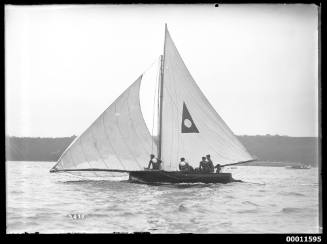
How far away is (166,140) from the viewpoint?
1277cm

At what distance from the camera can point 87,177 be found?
12.9m

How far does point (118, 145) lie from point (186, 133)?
1.61 m

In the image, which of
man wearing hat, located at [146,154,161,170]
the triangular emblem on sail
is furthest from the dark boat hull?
the triangular emblem on sail

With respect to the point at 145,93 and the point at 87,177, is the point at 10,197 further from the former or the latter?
the point at 145,93

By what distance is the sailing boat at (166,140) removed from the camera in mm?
11945

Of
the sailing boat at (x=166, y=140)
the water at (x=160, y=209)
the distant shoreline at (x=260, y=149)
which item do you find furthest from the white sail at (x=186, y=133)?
the water at (x=160, y=209)

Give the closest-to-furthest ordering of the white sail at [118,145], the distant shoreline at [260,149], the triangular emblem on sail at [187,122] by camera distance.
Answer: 1. the distant shoreline at [260,149]
2. the white sail at [118,145]
3. the triangular emblem on sail at [187,122]

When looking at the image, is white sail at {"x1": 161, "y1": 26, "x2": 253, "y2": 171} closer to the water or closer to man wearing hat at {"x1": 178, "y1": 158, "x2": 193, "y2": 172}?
man wearing hat at {"x1": 178, "y1": 158, "x2": 193, "y2": 172}

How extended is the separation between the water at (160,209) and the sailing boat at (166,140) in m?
1.56

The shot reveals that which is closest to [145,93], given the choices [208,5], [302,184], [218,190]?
[218,190]

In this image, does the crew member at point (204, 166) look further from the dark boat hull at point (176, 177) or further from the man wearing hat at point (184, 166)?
the man wearing hat at point (184, 166)

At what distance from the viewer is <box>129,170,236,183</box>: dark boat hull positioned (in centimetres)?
1279

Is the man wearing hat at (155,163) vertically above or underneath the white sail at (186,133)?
underneath

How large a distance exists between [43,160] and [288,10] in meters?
5.03
